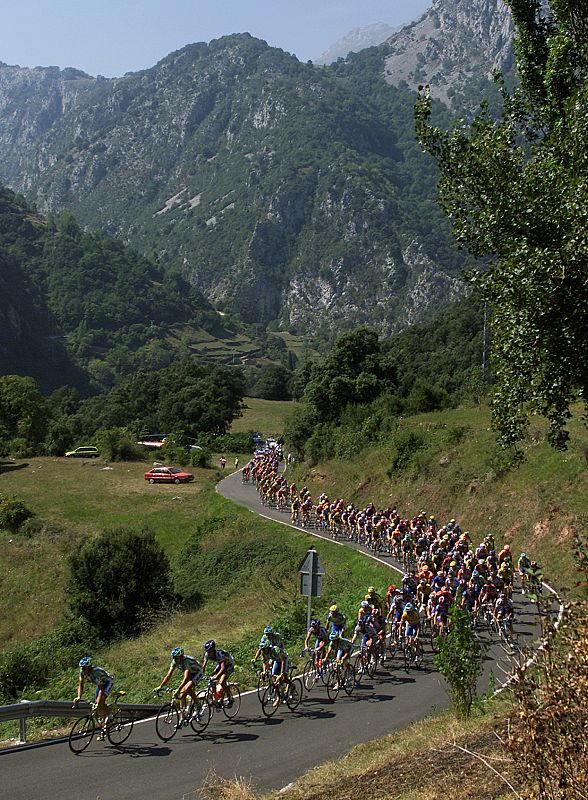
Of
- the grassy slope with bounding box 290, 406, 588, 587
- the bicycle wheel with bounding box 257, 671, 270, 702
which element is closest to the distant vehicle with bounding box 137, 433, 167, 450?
the grassy slope with bounding box 290, 406, 588, 587

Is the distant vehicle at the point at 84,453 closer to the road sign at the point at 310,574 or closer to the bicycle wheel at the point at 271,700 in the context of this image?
the road sign at the point at 310,574

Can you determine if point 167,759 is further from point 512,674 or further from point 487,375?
point 487,375

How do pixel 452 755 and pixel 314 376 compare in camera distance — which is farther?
pixel 314 376

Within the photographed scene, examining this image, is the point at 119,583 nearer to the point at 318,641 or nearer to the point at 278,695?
the point at 318,641

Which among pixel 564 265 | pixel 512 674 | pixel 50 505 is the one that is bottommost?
pixel 50 505

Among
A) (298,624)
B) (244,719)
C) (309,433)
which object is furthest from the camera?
(309,433)

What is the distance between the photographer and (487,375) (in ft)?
204

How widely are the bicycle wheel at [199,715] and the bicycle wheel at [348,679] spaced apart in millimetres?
3168

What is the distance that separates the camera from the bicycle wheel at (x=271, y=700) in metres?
15.0

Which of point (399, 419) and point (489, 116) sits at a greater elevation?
point (489, 116)

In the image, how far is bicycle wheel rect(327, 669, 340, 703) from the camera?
625 inches

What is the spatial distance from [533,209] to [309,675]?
1014cm

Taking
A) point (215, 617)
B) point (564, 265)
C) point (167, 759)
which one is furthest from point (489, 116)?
point (215, 617)

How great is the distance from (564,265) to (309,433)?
4358cm
